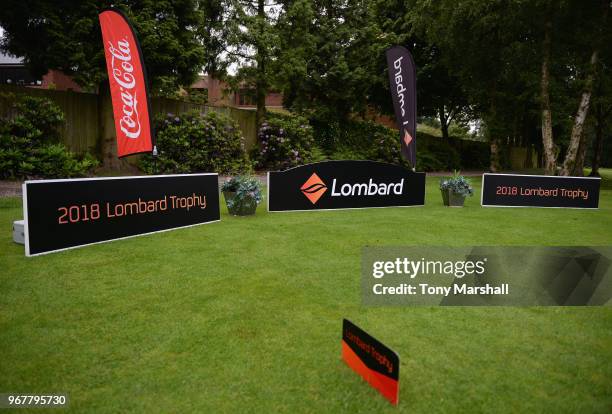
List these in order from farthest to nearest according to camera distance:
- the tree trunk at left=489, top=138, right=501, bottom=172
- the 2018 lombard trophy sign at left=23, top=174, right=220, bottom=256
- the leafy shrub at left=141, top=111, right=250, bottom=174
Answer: the tree trunk at left=489, top=138, right=501, bottom=172
the leafy shrub at left=141, top=111, right=250, bottom=174
the 2018 lombard trophy sign at left=23, top=174, right=220, bottom=256

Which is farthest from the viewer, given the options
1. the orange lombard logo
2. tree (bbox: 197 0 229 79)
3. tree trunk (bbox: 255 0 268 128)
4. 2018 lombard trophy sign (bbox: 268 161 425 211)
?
tree trunk (bbox: 255 0 268 128)

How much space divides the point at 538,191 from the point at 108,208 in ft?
36.5

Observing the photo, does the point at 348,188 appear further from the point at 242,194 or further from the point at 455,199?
the point at 455,199

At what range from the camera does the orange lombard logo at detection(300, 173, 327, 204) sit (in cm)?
1058

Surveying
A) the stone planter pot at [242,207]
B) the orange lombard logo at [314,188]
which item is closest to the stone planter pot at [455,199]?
the orange lombard logo at [314,188]

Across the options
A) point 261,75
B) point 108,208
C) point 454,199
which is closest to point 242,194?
point 108,208

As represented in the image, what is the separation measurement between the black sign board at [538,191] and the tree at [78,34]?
1171cm

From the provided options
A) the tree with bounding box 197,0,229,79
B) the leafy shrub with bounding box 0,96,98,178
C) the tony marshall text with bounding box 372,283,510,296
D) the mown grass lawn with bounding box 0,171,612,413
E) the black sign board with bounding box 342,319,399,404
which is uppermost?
the tree with bounding box 197,0,229,79

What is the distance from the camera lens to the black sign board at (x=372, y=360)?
2457mm

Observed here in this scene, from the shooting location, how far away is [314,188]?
35.1ft

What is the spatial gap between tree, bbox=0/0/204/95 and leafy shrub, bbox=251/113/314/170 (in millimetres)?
6228

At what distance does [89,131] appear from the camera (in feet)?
52.2

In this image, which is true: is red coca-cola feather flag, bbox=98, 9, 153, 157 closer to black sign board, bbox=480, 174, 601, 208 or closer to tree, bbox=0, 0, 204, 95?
tree, bbox=0, 0, 204, 95

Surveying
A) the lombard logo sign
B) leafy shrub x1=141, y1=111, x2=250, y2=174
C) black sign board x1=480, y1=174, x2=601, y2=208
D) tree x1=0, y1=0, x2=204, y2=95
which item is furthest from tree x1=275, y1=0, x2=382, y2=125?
black sign board x1=480, y1=174, x2=601, y2=208
